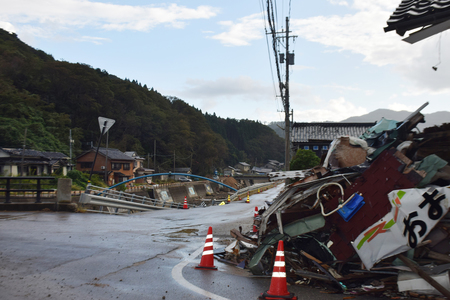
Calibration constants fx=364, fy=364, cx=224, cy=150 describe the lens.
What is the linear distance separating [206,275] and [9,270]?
3.24 metres

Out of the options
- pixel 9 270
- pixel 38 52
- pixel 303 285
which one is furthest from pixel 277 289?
pixel 38 52

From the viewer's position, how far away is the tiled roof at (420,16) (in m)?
5.98

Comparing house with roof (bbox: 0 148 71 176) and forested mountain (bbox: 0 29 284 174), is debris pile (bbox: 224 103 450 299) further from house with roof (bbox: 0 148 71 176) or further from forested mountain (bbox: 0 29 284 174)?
forested mountain (bbox: 0 29 284 174)

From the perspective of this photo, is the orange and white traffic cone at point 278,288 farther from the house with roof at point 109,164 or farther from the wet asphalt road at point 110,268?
the house with roof at point 109,164

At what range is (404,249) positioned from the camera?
5.30 m

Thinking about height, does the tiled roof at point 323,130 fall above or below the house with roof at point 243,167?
above

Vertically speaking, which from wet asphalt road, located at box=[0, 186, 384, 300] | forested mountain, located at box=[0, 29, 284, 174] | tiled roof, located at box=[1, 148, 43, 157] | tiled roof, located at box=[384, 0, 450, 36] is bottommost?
wet asphalt road, located at box=[0, 186, 384, 300]

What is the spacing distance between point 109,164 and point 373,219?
206 ft

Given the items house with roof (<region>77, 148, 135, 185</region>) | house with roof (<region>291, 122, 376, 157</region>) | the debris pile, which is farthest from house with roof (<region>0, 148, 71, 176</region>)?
the debris pile

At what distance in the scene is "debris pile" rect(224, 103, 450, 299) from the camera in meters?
5.21

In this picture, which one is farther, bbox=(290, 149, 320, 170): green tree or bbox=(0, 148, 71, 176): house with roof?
bbox=(0, 148, 71, 176): house with roof

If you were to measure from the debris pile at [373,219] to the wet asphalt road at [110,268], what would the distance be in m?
0.67

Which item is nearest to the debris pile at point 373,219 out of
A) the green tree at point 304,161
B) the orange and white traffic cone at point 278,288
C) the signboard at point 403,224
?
the signboard at point 403,224

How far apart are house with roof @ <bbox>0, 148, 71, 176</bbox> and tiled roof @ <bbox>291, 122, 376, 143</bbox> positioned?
3212 cm
